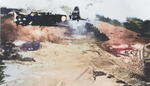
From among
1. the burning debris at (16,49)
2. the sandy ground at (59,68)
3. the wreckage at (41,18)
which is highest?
the wreckage at (41,18)

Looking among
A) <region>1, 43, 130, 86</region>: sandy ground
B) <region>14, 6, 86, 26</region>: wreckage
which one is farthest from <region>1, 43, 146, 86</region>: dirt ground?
<region>14, 6, 86, 26</region>: wreckage

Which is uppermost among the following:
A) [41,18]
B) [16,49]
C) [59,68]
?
[41,18]

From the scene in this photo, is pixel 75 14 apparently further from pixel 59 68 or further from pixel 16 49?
pixel 16 49

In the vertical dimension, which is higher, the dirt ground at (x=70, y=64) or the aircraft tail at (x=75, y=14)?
the aircraft tail at (x=75, y=14)

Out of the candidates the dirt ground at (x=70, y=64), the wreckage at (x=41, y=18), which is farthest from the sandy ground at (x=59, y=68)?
the wreckage at (x=41, y=18)

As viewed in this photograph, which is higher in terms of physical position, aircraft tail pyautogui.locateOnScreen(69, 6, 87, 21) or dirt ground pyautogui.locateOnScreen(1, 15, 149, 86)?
aircraft tail pyautogui.locateOnScreen(69, 6, 87, 21)

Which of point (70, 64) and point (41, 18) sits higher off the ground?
point (41, 18)

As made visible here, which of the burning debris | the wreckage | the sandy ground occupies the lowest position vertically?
the sandy ground

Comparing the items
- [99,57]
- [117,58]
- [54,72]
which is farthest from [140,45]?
[54,72]

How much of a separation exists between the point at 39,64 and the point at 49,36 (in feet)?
1.23

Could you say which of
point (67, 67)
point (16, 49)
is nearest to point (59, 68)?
point (67, 67)

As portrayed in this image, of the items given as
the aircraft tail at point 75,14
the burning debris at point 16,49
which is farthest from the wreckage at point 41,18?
the burning debris at point 16,49

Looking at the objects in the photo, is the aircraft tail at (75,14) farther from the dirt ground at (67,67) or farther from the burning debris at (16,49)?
the burning debris at (16,49)

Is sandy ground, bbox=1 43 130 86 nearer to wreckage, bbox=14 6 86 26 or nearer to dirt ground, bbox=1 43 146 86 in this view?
dirt ground, bbox=1 43 146 86
